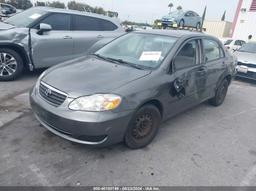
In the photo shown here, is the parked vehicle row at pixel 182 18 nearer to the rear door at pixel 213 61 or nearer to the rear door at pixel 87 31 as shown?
the rear door at pixel 87 31

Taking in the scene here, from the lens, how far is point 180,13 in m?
17.2

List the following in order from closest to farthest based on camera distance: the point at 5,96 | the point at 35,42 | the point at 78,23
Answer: the point at 5,96, the point at 35,42, the point at 78,23

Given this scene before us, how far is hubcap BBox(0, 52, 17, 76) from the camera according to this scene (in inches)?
196

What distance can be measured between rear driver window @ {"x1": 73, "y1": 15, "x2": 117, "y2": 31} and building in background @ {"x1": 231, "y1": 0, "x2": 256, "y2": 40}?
1858cm

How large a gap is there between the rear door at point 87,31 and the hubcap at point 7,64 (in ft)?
5.17

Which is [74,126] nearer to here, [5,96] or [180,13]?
[5,96]

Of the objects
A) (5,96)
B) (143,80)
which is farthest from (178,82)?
(5,96)

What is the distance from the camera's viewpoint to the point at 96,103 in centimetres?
253

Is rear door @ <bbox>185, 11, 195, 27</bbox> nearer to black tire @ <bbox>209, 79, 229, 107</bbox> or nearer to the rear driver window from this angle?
the rear driver window

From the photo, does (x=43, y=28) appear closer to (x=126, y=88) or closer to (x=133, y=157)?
(x=126, y=88)

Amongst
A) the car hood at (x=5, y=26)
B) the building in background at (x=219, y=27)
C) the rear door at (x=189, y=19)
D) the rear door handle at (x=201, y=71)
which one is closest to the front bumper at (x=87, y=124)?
the rear door handle at (x=201, y=71)

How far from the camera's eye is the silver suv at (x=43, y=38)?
5.02 meters

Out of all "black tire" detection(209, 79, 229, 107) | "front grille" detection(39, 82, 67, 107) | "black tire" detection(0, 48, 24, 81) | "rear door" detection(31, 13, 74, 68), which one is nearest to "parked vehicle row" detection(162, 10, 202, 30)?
"rear door" detection(31, 13, 74, 68)

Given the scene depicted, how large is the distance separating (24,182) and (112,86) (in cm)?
140
